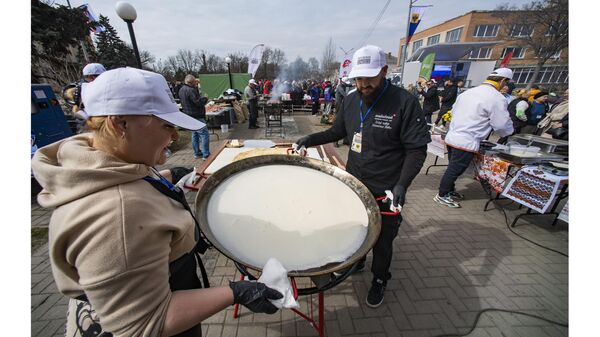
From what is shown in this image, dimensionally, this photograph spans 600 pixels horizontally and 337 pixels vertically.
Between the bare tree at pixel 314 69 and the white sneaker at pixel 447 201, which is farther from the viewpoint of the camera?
the bare tree at pixel 314 69

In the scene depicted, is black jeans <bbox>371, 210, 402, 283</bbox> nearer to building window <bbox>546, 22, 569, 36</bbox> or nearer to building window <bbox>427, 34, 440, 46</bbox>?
building window <bbox>546, 22, 569, 36</bbox>

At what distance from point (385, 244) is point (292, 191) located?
108 centimetres

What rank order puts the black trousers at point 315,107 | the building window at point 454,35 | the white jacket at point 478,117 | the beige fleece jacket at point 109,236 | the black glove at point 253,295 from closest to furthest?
the beige fleece jacket at point 109,236, the black glove at point 253,295, the white jacket at point 478,117, the black trousers at point 315,107, the building window at point 454,35

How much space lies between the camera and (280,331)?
7.06 ft

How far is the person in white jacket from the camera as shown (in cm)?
366

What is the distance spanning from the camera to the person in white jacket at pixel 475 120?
366cm

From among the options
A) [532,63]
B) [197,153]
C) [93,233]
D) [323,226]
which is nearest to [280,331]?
[323,226]

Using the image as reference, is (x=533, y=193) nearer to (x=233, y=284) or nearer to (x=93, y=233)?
(x=233, y=284)

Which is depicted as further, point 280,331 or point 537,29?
point 537,29

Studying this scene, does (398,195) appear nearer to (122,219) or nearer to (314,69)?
(122,219)

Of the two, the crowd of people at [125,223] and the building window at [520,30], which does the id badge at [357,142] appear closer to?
the crowd of people at [125,223]

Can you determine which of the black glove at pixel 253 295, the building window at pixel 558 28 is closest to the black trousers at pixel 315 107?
the black glove at pixel 253 295

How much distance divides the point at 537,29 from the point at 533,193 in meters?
33.6

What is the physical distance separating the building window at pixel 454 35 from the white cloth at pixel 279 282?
165ft
